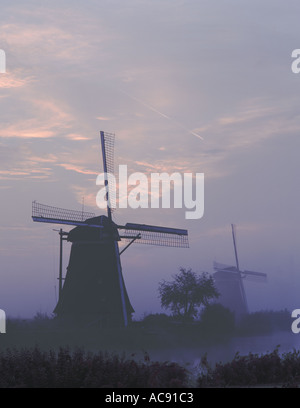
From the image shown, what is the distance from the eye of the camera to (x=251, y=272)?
88812mm

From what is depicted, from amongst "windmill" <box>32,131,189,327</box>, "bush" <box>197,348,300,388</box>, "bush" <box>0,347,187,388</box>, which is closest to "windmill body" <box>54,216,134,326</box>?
"windmill" <box>32,131,189,327</box>

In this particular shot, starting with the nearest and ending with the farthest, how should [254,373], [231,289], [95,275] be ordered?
[254,373]
[95,275]
[231,289]

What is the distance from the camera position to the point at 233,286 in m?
86.8

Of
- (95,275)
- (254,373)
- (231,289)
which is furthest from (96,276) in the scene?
(231,289)

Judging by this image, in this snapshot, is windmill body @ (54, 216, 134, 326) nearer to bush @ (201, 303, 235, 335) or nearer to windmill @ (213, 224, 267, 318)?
bush @ (201, 303, 235, 335)

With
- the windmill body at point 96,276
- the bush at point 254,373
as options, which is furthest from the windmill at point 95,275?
the bush at point 254,373

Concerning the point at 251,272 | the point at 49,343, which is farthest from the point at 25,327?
the point at 251,272

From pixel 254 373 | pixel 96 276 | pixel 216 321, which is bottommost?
pixel 254 373

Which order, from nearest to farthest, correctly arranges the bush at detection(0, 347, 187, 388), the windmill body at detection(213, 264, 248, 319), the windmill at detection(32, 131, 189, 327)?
1. the bush at detection(0, 347, 187, 388)
2. the windmill at detection(32, 131, 189, 327)
3. the windmill body at detection(213, 264, 248, 319)

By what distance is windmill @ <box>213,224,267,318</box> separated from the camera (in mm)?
85812

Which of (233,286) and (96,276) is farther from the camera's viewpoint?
(233,286)

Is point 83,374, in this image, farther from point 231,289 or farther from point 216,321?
point 231,289
